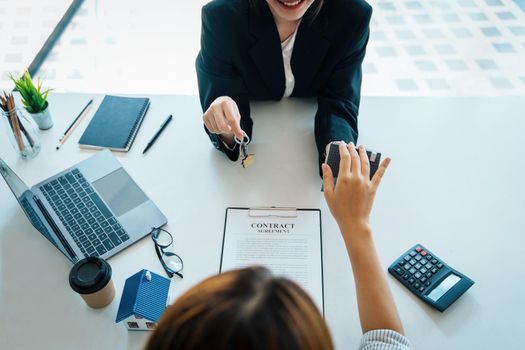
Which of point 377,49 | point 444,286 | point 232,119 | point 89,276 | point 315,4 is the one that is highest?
point 315,4

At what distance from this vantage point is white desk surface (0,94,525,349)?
912 mm

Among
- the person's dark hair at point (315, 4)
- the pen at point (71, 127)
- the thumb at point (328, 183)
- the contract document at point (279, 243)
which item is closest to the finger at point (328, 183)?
the thumb at point (328, 183)

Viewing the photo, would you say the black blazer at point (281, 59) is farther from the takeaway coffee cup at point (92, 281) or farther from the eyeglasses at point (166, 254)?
the takeaway coffee cup at point (92, 281)

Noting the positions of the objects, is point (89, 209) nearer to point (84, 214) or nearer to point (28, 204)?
point (84, 214)

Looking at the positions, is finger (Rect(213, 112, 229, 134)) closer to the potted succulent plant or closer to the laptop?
the laptop

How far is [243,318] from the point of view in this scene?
0.44 meters

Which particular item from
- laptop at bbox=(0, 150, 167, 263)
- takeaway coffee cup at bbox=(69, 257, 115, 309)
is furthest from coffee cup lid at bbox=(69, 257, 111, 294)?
laptop at bbox=(0, 150, 167, 263)

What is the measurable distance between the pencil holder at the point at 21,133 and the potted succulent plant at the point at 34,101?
3 centimetres

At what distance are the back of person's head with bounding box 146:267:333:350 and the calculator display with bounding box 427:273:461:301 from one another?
527mm

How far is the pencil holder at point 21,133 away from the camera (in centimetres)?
118

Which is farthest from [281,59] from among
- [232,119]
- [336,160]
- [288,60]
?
[336,160]

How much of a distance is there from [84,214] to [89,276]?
10.1 inches

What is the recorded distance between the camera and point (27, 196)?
1.07m

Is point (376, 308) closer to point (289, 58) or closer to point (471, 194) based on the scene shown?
point (471, 194)
